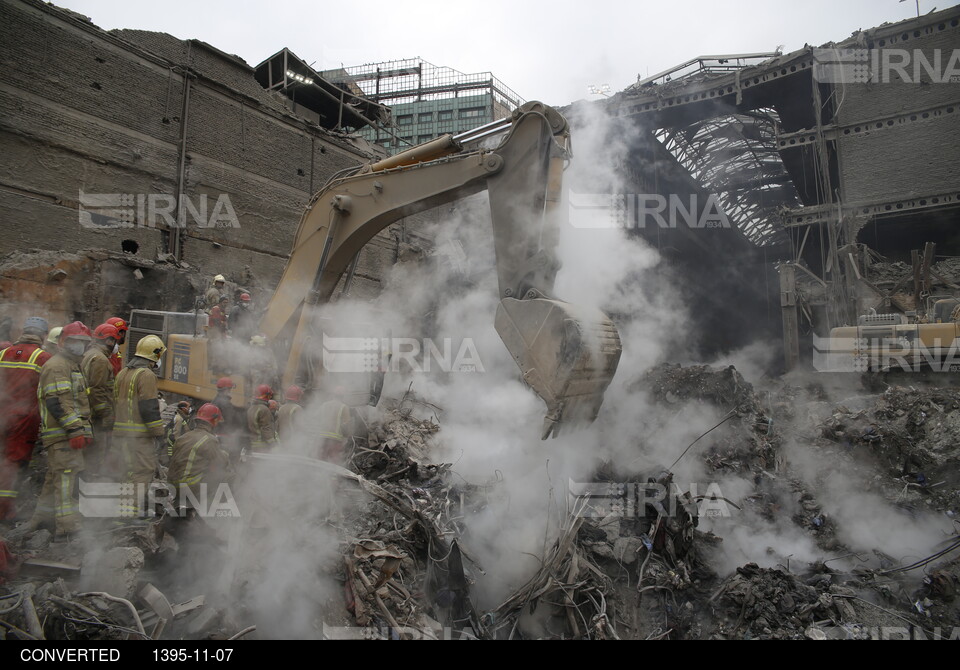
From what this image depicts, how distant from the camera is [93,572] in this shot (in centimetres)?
343

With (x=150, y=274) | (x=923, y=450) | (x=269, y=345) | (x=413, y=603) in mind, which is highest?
(x=150, y=274)

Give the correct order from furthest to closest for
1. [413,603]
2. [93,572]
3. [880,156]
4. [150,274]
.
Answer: [880,156], [150,274], [413,603], [93,572]

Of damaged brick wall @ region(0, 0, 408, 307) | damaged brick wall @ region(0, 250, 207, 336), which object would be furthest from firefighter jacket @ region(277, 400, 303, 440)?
damaged brick wall @ region(0, 0, 408, 307)

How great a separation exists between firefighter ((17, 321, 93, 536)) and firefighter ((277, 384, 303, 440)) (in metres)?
1.74

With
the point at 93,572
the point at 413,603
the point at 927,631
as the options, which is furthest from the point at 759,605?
the point at 93,572

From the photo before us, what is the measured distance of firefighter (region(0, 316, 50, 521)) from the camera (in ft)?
13.9

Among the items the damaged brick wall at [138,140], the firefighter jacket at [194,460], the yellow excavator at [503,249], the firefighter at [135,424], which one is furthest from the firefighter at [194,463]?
the damaged brick wall at [138,140]

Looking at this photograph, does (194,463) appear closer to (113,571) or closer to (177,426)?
(113,571)

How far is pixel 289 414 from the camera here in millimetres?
5586

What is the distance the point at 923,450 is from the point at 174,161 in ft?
47.9

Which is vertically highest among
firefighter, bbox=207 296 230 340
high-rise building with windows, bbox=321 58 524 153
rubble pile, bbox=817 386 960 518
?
high-rise building with windows, bbox=321 58 524 153

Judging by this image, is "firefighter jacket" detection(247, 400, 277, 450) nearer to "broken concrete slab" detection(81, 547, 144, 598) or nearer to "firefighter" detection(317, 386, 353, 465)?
"firefighter" detection(317, 386, 353, 465)

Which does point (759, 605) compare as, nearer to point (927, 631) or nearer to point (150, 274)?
point (927, 631)

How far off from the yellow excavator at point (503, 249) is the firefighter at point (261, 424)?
12.1 inches
